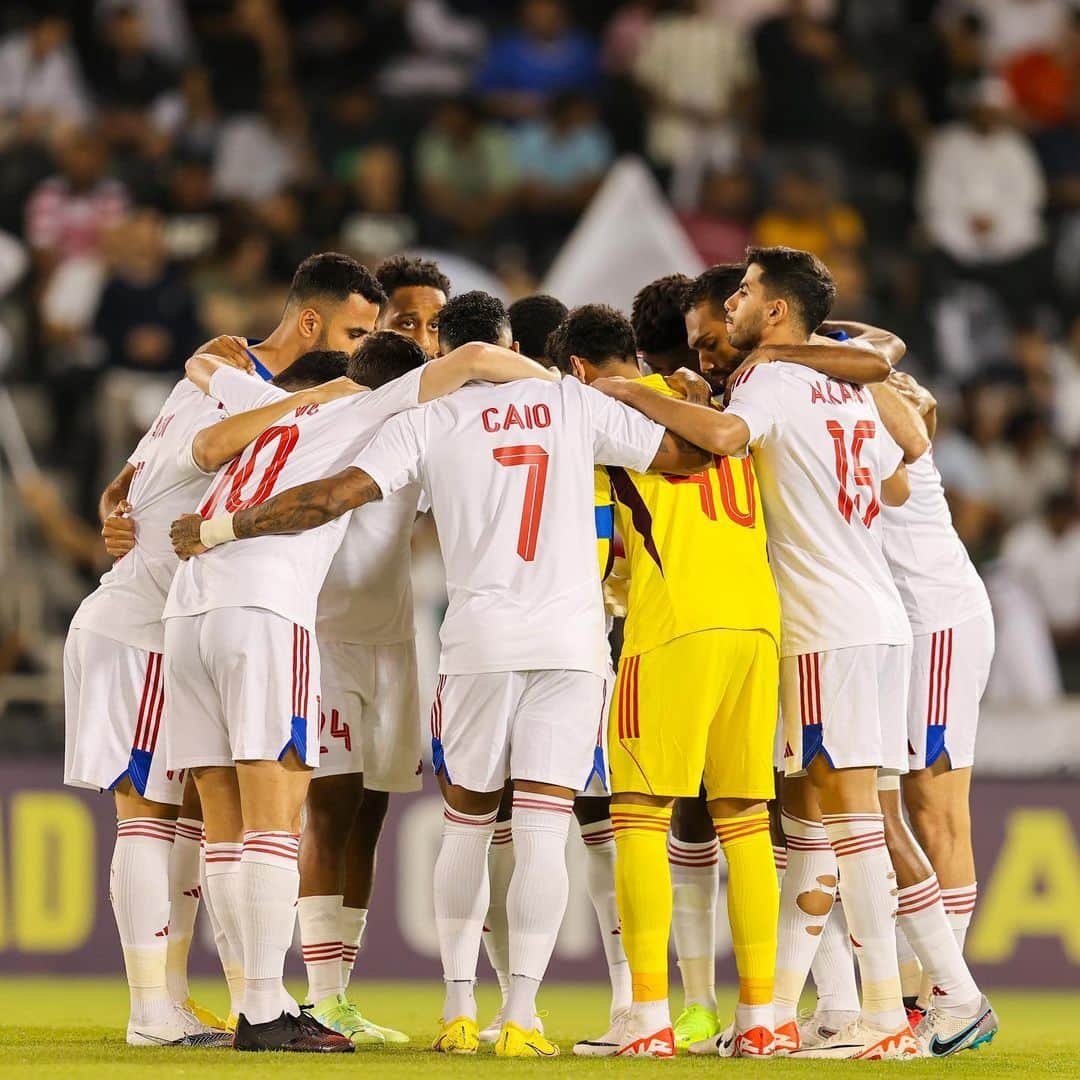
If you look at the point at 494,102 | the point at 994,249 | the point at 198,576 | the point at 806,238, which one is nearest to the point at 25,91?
the point at 494,102

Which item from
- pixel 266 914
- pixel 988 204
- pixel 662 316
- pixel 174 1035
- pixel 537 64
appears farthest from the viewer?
pixel 537 64

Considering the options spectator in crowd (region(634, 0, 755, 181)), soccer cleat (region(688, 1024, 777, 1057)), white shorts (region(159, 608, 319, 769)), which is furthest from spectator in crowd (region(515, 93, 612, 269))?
soccer cleat (region(688, 1024, 777, 1057))

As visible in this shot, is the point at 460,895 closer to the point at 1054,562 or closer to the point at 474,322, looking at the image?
the point at 474,322

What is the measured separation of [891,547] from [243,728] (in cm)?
267

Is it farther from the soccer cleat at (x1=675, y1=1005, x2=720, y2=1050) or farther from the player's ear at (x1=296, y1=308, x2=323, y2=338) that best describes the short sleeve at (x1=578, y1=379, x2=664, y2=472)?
the soccer cleat at (x1=675, y1=1005, x2=720, y2=1050)

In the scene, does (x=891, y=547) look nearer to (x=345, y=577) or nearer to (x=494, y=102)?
(x=345, y=577)

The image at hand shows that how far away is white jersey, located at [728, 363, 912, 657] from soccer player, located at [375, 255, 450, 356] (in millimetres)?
1883

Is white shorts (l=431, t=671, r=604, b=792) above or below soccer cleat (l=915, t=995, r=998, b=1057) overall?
above

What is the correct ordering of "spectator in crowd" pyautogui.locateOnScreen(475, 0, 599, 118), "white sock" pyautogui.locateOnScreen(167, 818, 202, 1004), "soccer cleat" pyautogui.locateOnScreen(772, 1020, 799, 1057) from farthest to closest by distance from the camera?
"spectator in crowd" pyautogui.locateOnScreen(475, 0, 599, 118), "white sock" pyautogui.locateOnScreen(167, 818, 202, 1004), "soccer cleat" pyautogui.locateOnScreen(772, 1020, 799, 1057)

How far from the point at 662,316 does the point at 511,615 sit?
64.7 inches

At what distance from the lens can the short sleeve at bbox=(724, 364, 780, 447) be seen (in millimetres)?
6414

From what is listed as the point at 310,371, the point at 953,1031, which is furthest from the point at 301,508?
the point at 953,1031

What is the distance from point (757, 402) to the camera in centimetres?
647

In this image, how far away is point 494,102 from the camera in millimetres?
15781
